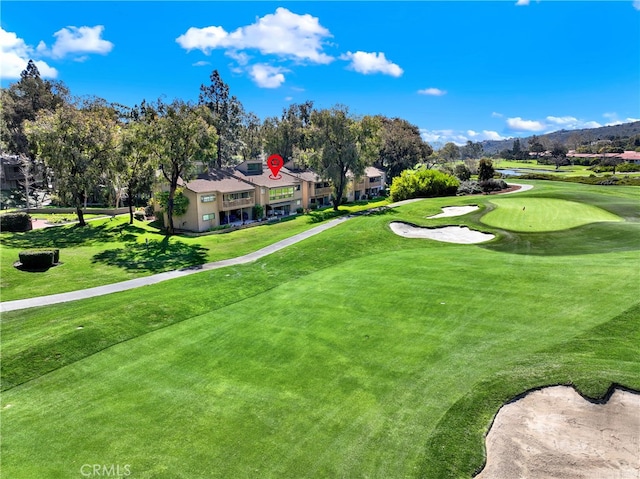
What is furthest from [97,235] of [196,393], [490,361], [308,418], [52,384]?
[490,361]

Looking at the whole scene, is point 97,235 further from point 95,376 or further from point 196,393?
point 196,393

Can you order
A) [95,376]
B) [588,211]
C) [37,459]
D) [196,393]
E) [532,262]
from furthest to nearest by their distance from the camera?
[588,211] → [532,262] → [95,376] → [196,393] → [37,459]

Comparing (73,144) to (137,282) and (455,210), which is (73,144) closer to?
(137,282)

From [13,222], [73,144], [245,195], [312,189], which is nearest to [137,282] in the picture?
[73,144]

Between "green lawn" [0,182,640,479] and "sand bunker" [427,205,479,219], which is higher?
"sand bunker" [427,205,479,219]

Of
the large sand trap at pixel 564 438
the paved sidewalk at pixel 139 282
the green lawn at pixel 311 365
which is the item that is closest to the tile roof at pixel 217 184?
the paved sidewalk at pixel 139 282

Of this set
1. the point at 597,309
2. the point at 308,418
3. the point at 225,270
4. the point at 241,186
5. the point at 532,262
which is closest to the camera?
the point at 308,418
